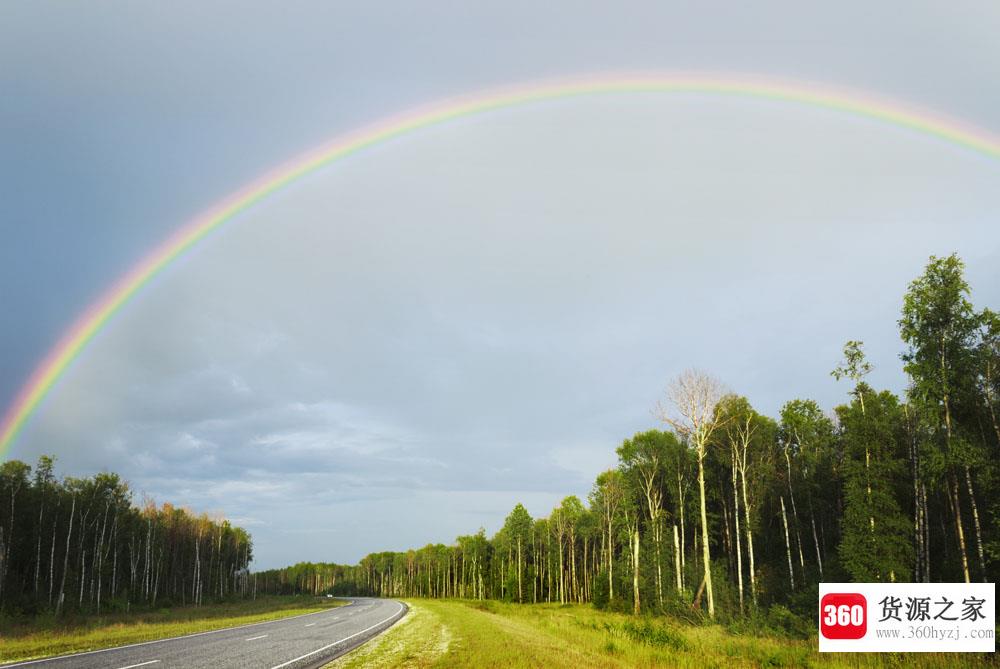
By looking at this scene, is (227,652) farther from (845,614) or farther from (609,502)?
(609,502)

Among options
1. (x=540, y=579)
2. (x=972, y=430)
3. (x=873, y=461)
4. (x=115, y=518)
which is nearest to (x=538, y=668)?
(x=873, y=461)

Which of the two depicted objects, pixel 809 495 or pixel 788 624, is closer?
pixel 788 624

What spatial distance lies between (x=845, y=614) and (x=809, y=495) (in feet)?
120

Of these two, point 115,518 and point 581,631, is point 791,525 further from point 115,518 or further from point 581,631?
point 115,518

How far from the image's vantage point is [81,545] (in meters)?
63.2

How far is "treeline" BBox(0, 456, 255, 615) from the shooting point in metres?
55.2

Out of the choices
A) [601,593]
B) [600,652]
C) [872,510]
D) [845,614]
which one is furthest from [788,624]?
[601,593]

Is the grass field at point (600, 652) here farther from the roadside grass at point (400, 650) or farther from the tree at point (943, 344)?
the tree at point (943, 344)

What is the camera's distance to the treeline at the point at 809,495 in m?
29.8

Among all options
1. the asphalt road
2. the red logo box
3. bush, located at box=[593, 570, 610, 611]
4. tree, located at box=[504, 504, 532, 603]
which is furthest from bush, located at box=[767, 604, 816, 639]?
tree, located at box=[504, 504, 532, 603]

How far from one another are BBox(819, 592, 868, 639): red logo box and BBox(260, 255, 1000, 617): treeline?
12.0m

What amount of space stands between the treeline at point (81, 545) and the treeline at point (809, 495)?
52.0 meters

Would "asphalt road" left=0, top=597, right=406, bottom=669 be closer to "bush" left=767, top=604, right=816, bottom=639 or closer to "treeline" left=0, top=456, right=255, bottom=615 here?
"bush" left=767, top=604, right=816, bottom=639

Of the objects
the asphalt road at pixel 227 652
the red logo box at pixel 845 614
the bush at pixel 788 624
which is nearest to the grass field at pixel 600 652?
the red logo box at pixel 845 614
